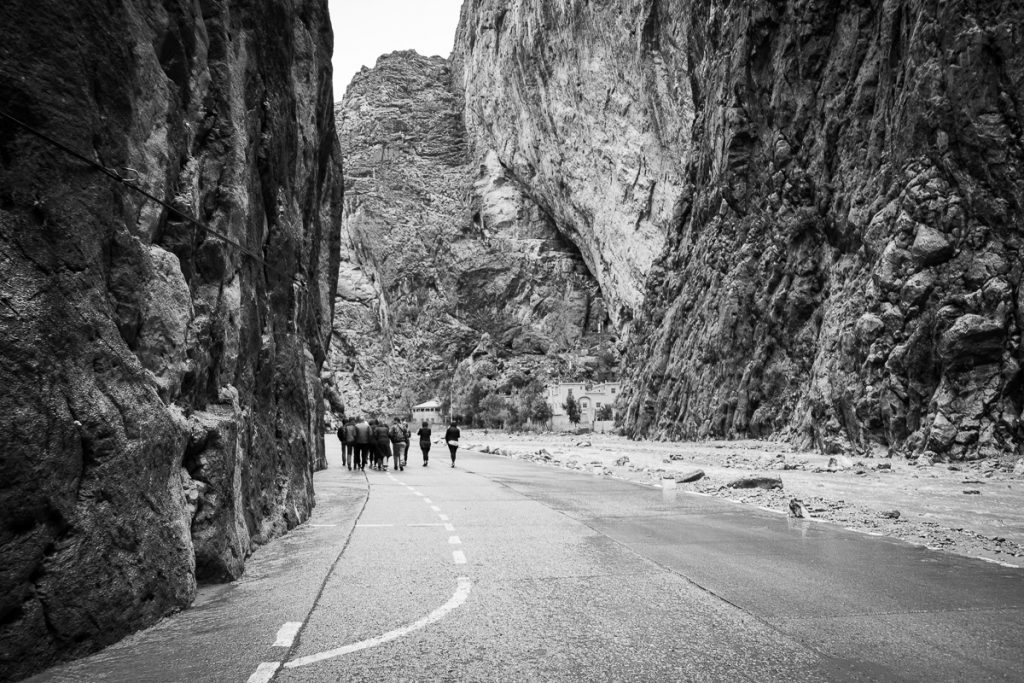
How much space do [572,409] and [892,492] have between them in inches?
3015

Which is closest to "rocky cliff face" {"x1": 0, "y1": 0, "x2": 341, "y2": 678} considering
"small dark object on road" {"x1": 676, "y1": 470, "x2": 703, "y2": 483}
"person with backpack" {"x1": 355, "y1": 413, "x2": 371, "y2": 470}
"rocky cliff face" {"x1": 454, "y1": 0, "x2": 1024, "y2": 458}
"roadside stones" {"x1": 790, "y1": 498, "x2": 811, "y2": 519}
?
"roadside stones" {"x1": 790, "y1": 498, "x2": 811, "y2": 519}

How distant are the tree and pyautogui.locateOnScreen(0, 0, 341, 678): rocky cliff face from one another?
82851mm

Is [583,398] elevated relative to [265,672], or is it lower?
elevated

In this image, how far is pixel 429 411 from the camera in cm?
10731

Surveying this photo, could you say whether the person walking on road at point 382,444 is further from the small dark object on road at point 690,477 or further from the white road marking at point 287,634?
the white road marking at point 287,634

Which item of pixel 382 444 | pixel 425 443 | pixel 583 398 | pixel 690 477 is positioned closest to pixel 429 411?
pixel 583 398

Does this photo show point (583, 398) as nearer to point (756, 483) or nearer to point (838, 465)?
point (838, 465)

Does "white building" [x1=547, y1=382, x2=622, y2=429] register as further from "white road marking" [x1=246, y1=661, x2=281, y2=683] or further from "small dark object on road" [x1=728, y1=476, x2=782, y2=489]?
"white road marking" [x1=246, y1=661, x2=281, y2=683]

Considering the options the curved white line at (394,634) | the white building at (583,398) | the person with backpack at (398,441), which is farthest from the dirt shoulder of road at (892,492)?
the white building at (583,398)

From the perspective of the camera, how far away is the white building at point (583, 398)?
93.7 metres

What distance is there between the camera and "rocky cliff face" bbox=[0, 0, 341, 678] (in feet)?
13.4

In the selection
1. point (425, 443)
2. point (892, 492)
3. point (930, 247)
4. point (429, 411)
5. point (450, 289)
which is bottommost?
point (892, 492)

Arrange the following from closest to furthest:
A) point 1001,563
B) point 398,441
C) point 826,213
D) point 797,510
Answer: point 1001,563, point 797,510, point 398,441, point 826,213

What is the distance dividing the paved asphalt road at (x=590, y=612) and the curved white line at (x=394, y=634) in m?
0.02
